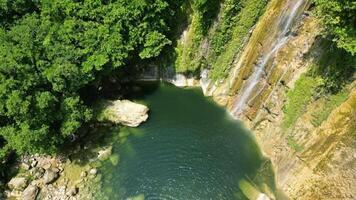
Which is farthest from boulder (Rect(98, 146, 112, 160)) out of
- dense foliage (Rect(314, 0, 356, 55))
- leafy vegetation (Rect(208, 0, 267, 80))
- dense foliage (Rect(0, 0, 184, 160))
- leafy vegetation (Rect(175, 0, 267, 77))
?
dense foliage (Rect(314, 0, 356, 55))

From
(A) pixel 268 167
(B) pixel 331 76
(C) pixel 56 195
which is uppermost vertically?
(B) pixel 331 76

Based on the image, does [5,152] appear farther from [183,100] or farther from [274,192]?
[274,192]

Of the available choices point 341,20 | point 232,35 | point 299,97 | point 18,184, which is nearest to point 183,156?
point 299,97

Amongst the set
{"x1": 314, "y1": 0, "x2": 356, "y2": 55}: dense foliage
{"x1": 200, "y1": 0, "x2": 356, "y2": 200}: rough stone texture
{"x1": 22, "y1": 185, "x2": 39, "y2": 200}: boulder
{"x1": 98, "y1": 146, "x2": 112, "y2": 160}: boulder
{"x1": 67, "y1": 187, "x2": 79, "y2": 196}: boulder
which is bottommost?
{"x1": 22, "y1": 185, "x2": 39, "y2": 200}: boulder

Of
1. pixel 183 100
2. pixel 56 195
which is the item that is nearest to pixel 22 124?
pixel 56 195

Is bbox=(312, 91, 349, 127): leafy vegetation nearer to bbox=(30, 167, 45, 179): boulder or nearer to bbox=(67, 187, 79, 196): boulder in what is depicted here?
bbox=(67, 187, 79, 196): boulder

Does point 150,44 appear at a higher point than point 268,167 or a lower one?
higher

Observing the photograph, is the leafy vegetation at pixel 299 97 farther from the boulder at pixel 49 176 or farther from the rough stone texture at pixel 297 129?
the boulder at pixel 49 176
